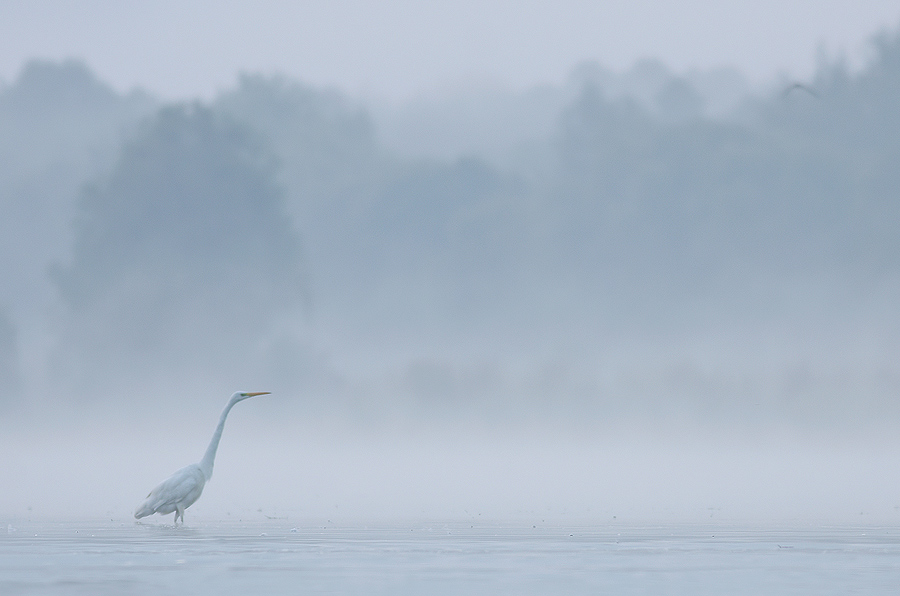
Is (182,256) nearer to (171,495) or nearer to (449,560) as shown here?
(171,495)

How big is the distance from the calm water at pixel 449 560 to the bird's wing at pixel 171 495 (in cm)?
117

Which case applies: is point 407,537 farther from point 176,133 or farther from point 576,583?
point 176,133

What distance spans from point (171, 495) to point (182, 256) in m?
65.5

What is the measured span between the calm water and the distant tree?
2491 inches

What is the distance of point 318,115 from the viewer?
296 feet

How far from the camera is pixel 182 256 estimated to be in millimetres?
84625

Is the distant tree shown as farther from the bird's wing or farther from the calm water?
the calm water

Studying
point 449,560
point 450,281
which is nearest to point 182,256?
point 450,281

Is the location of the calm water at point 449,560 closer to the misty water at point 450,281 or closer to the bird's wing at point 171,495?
the bird's wing at point 171,495

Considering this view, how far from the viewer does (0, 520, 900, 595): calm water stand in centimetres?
1244

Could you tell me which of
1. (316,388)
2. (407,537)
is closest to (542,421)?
(316,388)

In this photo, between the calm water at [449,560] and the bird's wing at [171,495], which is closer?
the calm water at [449,560]

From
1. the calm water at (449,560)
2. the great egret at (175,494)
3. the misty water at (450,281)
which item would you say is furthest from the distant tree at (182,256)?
the calm water at (449,560)

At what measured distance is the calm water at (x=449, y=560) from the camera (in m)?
12.4
